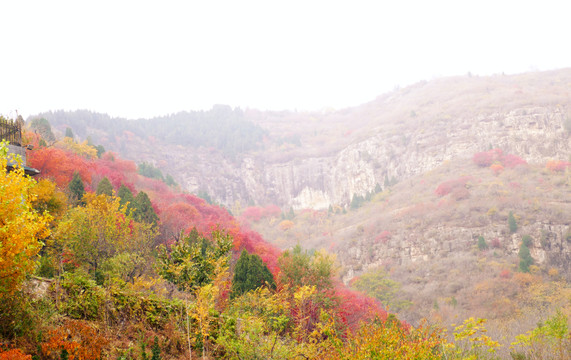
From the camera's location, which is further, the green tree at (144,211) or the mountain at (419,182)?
the mountain at (419,182)

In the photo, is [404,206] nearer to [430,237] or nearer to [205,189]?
[430,237]

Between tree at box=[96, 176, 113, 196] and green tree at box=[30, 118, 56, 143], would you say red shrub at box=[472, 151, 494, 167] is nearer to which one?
tree at box=[96, 176, 113, 196]

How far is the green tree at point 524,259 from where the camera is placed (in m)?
45.5

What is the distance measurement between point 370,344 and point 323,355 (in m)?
3.94

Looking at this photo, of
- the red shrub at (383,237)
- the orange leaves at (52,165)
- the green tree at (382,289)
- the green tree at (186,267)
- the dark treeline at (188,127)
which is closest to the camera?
the green tree at (186,267)

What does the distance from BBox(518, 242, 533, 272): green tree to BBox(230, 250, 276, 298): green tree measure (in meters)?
37.4

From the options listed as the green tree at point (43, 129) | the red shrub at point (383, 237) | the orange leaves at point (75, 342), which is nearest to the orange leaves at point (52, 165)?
the green tree at point (43, 129)

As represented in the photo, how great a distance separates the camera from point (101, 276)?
51.2ft

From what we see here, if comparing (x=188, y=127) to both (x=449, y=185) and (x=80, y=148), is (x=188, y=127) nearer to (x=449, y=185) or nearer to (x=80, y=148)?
(x=80, y=148)

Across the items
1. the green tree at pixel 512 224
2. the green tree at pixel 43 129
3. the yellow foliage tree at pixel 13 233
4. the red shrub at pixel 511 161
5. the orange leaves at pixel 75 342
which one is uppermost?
the green tree at pixel 43 129

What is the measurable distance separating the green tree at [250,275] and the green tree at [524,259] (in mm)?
37398

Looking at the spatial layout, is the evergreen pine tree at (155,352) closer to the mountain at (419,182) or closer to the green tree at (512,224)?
the mountain at (419,182)

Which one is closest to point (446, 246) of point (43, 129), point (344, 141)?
point (43, 129)

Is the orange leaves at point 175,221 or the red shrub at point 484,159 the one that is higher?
the orange leaves at point 175,221
